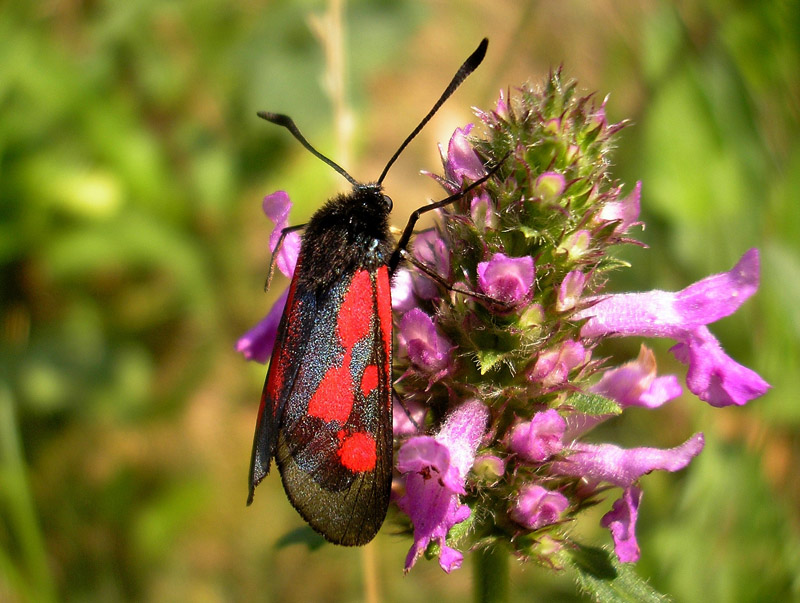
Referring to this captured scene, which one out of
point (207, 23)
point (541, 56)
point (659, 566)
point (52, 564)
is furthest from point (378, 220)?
point (541, 56)

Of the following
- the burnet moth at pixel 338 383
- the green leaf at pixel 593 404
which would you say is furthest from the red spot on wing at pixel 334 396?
the green leaf at pixel 593 404

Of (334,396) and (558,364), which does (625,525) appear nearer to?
(558,364)

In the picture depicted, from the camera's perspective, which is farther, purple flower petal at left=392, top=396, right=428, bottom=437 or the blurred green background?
the blurred green background

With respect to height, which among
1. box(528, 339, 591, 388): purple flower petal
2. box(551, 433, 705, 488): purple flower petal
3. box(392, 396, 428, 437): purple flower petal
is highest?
box(528, 339, 591, 388): purple flower petal

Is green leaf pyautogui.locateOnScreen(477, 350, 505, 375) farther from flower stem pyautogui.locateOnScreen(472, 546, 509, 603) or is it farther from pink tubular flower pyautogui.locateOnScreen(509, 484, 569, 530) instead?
flower stem pyautogui.locateOnScreen(472, 546, 509, 603)

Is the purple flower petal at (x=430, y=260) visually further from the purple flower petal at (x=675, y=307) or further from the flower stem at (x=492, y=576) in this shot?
the flower stem at (x=492, y=576)

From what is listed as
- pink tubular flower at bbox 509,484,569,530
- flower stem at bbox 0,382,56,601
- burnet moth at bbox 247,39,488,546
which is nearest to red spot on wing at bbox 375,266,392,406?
burnet moth at bbox 247,39,488,546

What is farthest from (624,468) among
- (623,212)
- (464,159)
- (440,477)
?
(464,159)
